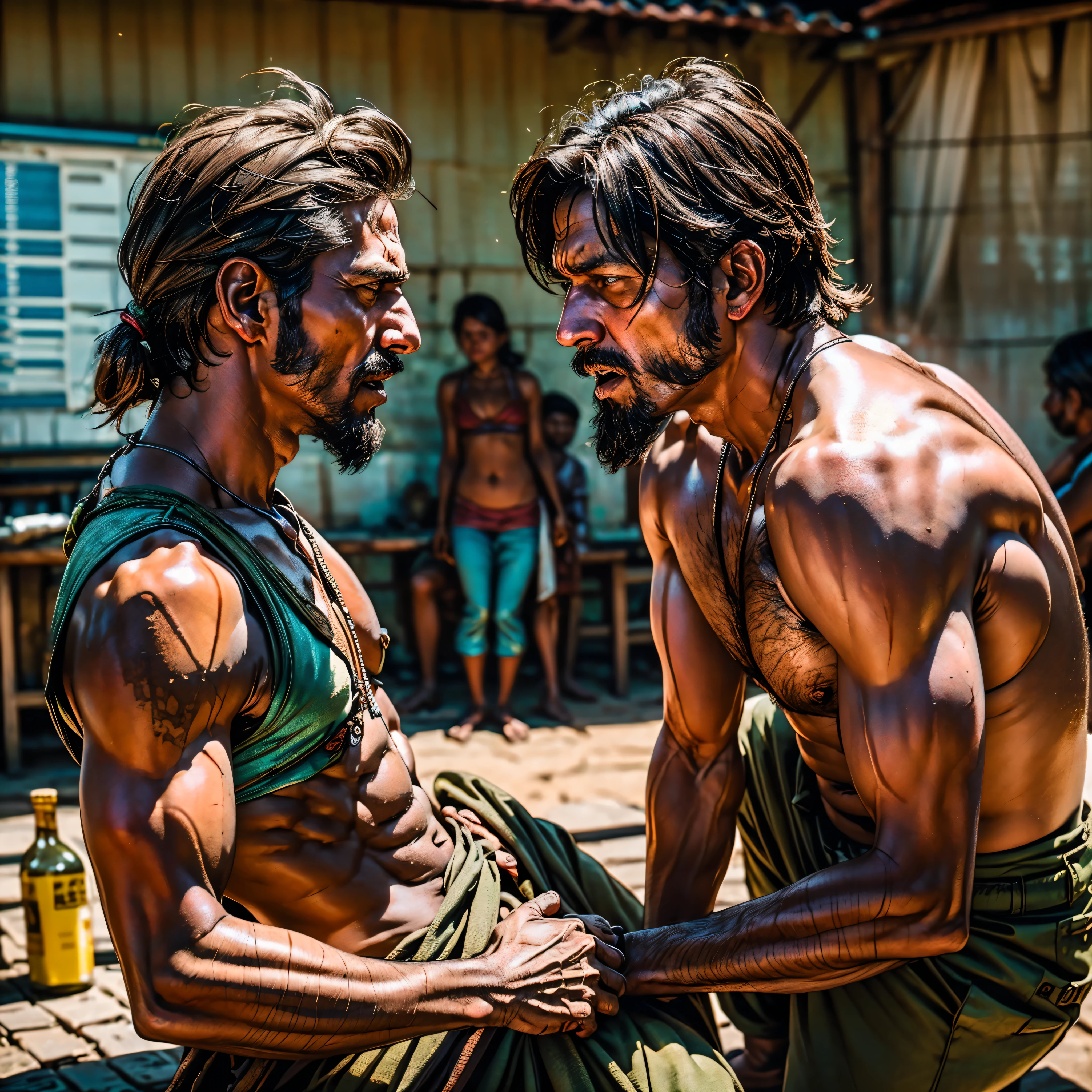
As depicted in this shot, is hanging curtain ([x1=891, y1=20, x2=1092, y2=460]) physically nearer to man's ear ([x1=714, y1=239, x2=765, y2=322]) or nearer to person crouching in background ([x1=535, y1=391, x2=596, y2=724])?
person crouching in background ([x1=535, y1=391, x2=596, y2=724])

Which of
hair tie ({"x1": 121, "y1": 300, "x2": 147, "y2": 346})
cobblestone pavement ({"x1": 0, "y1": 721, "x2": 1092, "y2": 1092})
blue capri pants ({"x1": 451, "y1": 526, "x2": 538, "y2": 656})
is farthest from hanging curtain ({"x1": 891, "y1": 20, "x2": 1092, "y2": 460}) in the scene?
hair tie ({"x1": 121, "y1": 300, "x2": 147, "y2": 346})

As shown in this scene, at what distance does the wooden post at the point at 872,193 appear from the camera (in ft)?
29.7

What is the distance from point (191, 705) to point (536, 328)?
23.4ft

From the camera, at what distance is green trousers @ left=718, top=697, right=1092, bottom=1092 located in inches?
85.7

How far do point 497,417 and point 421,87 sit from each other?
2422 mm

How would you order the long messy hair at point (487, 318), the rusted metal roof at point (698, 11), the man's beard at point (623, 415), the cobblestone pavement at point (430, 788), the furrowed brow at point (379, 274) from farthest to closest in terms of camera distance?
the long messy hair at point (487, 318) → the rusted metal roof at point (698, 11) → the cobblestone pavement at point (430, 788) → the man's beard at point (623, 415) → the furrowed brow at point (379, 274)

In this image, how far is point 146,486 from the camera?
1919mm

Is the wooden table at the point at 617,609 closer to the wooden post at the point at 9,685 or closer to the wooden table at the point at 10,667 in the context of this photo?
the wooden table at the point at 10,667

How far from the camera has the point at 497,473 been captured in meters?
7.60

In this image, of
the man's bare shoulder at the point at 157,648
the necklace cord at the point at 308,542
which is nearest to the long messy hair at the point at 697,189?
the necklace cord at the point at 308,542

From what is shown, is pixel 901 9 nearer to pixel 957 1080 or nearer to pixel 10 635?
pixel 10 635

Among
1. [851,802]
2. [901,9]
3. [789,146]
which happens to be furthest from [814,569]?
[901,9]

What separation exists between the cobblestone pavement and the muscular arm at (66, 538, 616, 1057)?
5.13ft

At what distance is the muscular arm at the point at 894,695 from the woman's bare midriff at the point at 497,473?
5.67 meters
